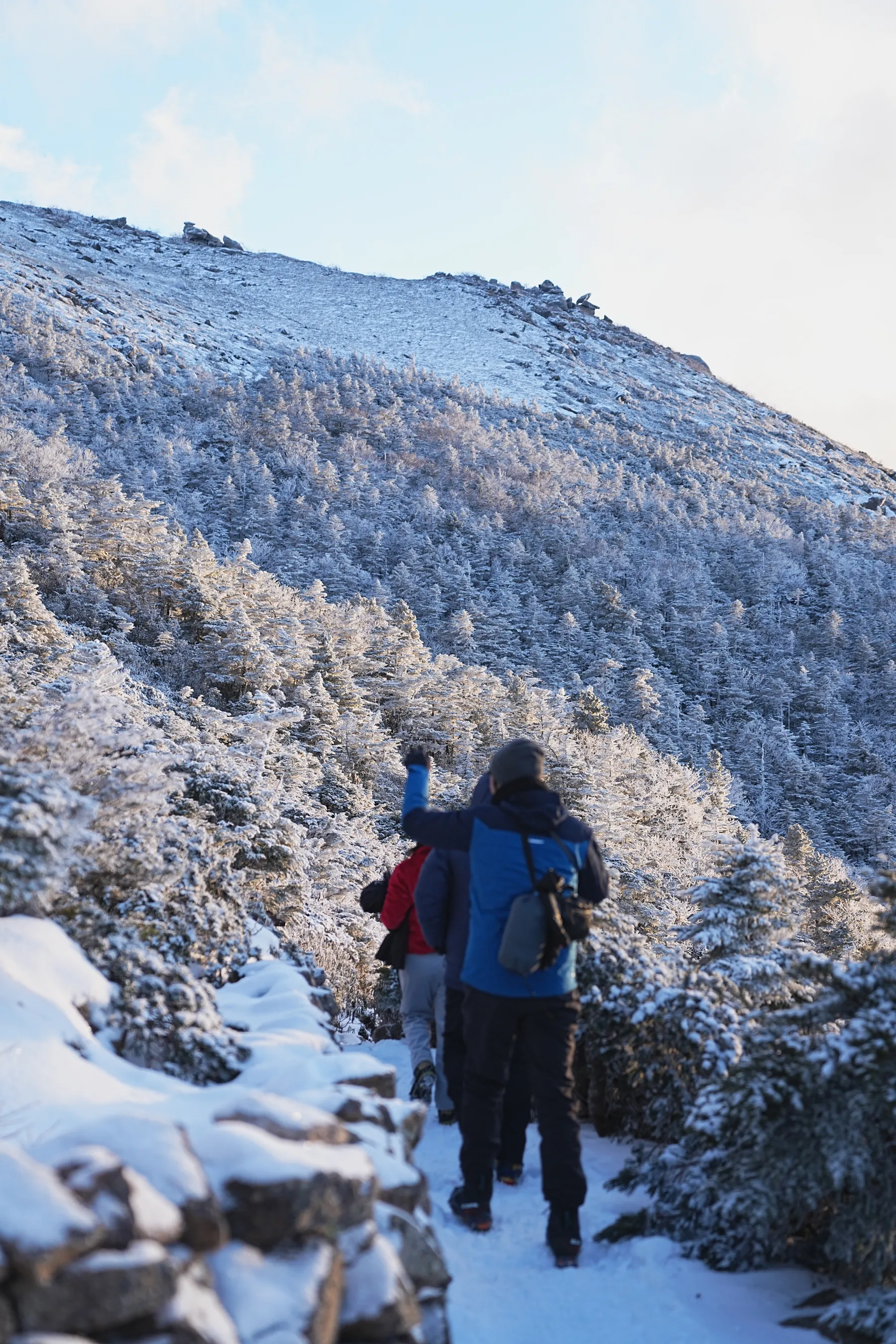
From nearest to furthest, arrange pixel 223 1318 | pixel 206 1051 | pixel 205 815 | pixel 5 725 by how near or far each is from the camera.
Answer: pixel 223 1318
pixel 206 1051
pixel 5 725
pixel 205 815

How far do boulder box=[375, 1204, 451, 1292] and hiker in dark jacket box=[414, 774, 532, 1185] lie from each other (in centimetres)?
121

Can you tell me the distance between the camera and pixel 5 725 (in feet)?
18.8

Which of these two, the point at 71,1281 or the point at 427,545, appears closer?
the point at 71,1281

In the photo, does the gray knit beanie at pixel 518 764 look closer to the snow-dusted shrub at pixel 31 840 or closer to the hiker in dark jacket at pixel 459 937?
the hiker in dark jacket at pixel 459 937

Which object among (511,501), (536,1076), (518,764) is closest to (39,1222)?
(536,1076)

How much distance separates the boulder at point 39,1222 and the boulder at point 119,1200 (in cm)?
3

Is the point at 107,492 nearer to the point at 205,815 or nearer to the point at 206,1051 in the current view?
the point at 205,815

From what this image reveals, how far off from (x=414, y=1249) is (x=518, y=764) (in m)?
1.55

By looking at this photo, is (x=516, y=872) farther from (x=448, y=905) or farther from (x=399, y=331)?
(x=399, y=331)

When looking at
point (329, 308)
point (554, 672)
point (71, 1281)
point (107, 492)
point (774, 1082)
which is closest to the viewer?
point (71, 1281)

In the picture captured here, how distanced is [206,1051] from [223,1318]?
6.21 feet

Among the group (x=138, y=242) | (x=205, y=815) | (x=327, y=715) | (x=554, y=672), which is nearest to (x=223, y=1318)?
(x=205, y=815)

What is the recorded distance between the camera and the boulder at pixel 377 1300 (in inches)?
77.5

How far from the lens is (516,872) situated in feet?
10.4
